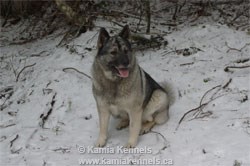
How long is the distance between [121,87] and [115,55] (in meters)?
0.37

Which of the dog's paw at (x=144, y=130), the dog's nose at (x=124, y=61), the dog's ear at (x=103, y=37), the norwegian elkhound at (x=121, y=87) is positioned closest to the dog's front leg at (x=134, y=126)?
the norwegian elkhound at (x=121, y=87)

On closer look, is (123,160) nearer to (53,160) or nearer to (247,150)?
(53,160)

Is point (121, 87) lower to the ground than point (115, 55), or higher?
lower

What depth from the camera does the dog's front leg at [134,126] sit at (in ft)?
13.9

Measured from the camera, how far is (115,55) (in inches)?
156

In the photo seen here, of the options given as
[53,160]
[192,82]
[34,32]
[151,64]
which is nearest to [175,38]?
[151,64]

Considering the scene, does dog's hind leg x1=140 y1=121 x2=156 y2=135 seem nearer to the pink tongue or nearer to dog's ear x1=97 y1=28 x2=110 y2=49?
the pink tongue

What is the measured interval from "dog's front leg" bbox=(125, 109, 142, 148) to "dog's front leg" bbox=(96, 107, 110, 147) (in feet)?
0.84

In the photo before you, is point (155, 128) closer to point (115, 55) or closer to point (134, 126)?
point (134, 126)

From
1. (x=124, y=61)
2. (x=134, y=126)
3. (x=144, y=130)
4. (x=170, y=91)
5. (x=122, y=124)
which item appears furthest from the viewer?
(x=170, y=91)

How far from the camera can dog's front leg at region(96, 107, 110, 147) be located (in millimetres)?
4312

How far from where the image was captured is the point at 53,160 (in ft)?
13.3

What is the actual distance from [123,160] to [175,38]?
320 cm

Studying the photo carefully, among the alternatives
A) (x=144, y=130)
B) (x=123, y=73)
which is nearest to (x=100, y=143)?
(x=144, y=130)
